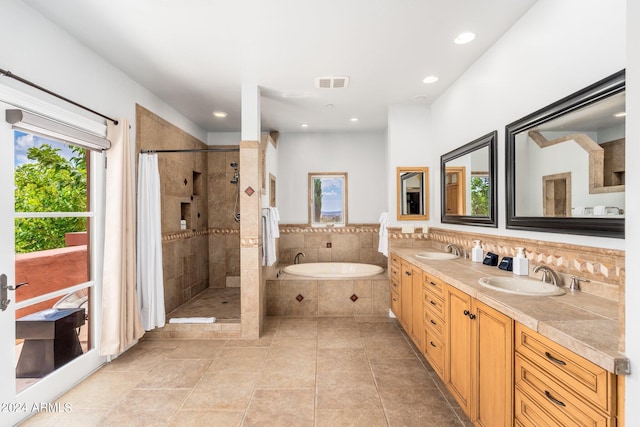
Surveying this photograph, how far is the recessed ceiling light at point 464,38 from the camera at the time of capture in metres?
2.29

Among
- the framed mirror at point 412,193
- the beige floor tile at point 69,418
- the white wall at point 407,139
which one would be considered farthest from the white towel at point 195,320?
the framed mirror at point 412,193

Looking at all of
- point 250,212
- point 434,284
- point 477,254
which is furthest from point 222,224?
point 477,254

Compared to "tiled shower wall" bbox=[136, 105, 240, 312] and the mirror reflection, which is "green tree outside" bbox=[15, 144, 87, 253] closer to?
"tiled shower wall" bbox=[136, 105, 240, 312]

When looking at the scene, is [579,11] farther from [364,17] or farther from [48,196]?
[48,196]

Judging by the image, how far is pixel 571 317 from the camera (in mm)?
1228

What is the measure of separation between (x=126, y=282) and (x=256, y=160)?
1643 millimetres

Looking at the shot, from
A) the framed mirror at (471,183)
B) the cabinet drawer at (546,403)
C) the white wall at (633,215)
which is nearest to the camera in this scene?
the white wall at (633,215)

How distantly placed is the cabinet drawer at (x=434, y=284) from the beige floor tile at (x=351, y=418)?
34.9 inches

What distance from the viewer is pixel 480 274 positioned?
2086mm

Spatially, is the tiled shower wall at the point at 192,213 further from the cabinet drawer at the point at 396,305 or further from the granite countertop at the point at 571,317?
the granite countertop at the point at 571,317

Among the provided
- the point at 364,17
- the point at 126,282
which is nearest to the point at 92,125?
the point at 126,282

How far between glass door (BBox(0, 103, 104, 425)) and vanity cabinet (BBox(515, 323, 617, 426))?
2792mm

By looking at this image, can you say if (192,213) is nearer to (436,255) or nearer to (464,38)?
(436,255)

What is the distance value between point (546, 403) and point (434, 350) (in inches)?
45.9
